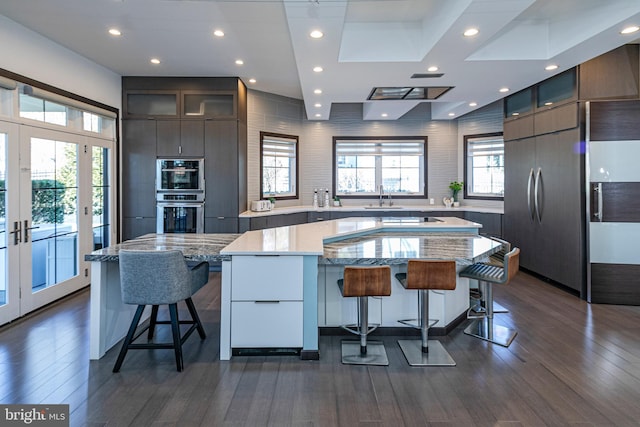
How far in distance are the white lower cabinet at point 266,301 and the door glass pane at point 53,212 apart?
2.77m

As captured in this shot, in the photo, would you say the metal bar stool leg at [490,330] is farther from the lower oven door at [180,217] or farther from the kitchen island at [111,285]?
the lower oven door at [180,217]

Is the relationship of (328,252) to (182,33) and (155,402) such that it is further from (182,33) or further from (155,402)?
(182,33)

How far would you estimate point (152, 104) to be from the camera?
5.94m

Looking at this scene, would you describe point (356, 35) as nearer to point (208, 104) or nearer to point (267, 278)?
point (267, 278)

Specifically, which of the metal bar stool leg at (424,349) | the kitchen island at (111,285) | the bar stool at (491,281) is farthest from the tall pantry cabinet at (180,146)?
the bar stool at (491,281)

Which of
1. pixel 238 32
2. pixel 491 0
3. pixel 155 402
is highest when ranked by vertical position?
pixel 238 32

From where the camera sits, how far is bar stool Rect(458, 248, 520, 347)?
126 inches

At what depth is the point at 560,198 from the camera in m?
4.83

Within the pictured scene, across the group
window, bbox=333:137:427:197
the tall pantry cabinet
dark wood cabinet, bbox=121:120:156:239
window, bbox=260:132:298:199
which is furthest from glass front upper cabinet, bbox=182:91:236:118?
window, bbox=333:137:427:197

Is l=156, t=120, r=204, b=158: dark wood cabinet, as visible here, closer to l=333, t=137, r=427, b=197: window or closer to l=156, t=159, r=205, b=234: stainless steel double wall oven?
l=156, t=159, r=205, b=234: stainless steel double wall oven

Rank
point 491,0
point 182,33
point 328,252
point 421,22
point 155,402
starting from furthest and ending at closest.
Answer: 1. point 182,33
2. point 421,22
3. point 328,252
4. point 491,0
5. point 155,402

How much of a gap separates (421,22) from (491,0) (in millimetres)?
1216

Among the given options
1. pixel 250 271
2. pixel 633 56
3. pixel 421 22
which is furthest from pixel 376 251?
pixel 633 56

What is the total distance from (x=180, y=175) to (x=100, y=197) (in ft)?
3.68
